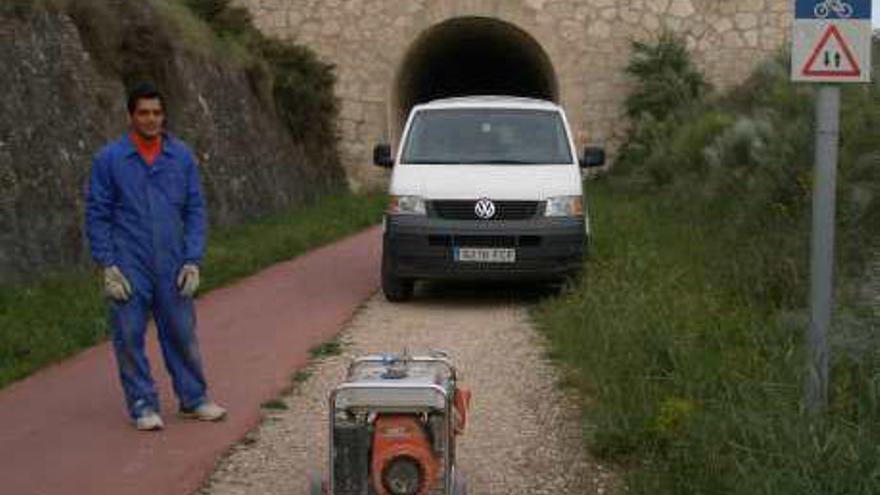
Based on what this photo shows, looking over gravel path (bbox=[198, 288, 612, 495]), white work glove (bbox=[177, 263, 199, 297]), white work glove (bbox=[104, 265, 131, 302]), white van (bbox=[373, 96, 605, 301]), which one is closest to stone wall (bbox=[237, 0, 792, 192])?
white van (bbox=[373, 96, 605, 301])

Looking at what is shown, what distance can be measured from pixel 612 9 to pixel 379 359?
20763mm

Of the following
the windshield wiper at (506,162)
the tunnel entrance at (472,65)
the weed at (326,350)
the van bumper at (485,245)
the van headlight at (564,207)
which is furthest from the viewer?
the tunnel entrance at (472,65)

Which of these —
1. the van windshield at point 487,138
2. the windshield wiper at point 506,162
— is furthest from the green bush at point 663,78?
the windshield wiper at point 506,162

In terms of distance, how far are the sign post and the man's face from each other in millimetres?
3138

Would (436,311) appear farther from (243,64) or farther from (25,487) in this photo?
(243,64)

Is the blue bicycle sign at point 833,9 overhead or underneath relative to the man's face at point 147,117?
overhead

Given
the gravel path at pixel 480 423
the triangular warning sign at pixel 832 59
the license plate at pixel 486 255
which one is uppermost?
the triangular warning sign at pixel 832 59

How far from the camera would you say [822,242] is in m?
5.63

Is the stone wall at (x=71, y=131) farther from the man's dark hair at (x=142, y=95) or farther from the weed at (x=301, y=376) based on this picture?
the man's dark hair at (x=142, y=95)

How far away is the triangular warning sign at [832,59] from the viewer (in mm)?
5660

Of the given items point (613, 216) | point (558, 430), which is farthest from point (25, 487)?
point (613, 216)

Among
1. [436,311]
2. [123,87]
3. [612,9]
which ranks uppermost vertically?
[612,9]

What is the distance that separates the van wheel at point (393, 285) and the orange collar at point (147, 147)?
4.76m

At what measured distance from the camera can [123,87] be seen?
1502 cm
